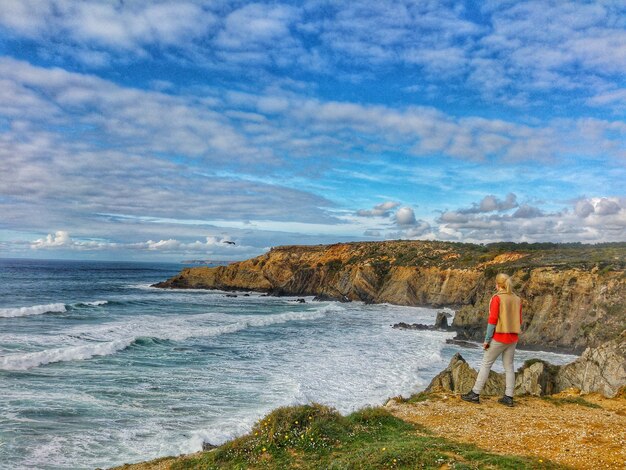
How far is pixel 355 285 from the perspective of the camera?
60.0m

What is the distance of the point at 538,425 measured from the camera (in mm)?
8320

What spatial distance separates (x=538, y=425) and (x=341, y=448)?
3856 mm

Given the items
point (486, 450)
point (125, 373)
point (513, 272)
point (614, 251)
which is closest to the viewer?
point (486, 450)

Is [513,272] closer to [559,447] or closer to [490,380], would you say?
[490,380]

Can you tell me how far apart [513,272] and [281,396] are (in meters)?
25.8

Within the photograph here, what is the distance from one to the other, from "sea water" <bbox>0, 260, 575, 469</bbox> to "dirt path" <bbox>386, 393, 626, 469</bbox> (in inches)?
223

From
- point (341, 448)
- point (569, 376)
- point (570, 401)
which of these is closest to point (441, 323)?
point (569, 376)

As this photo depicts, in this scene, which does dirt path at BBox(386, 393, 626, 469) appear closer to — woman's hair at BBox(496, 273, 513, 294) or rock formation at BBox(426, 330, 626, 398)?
woman's hair at BBox(496, 273, 513, 294)

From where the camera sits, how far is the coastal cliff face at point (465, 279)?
1110 inches

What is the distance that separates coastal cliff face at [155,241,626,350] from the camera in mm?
28203

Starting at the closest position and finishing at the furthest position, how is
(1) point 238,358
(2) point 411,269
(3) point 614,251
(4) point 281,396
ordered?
(4) point 281,396 < (1) point 238,358 < (3) point 614,251 < (2) point 411,269

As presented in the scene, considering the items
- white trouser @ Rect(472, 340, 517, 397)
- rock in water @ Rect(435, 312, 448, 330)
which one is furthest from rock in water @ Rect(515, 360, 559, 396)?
rock in water @ Rect(435, 312, 448, 330)

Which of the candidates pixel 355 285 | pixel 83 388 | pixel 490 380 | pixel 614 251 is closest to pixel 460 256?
pixel 355 285

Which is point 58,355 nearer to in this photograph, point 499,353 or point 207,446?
point 207,446
